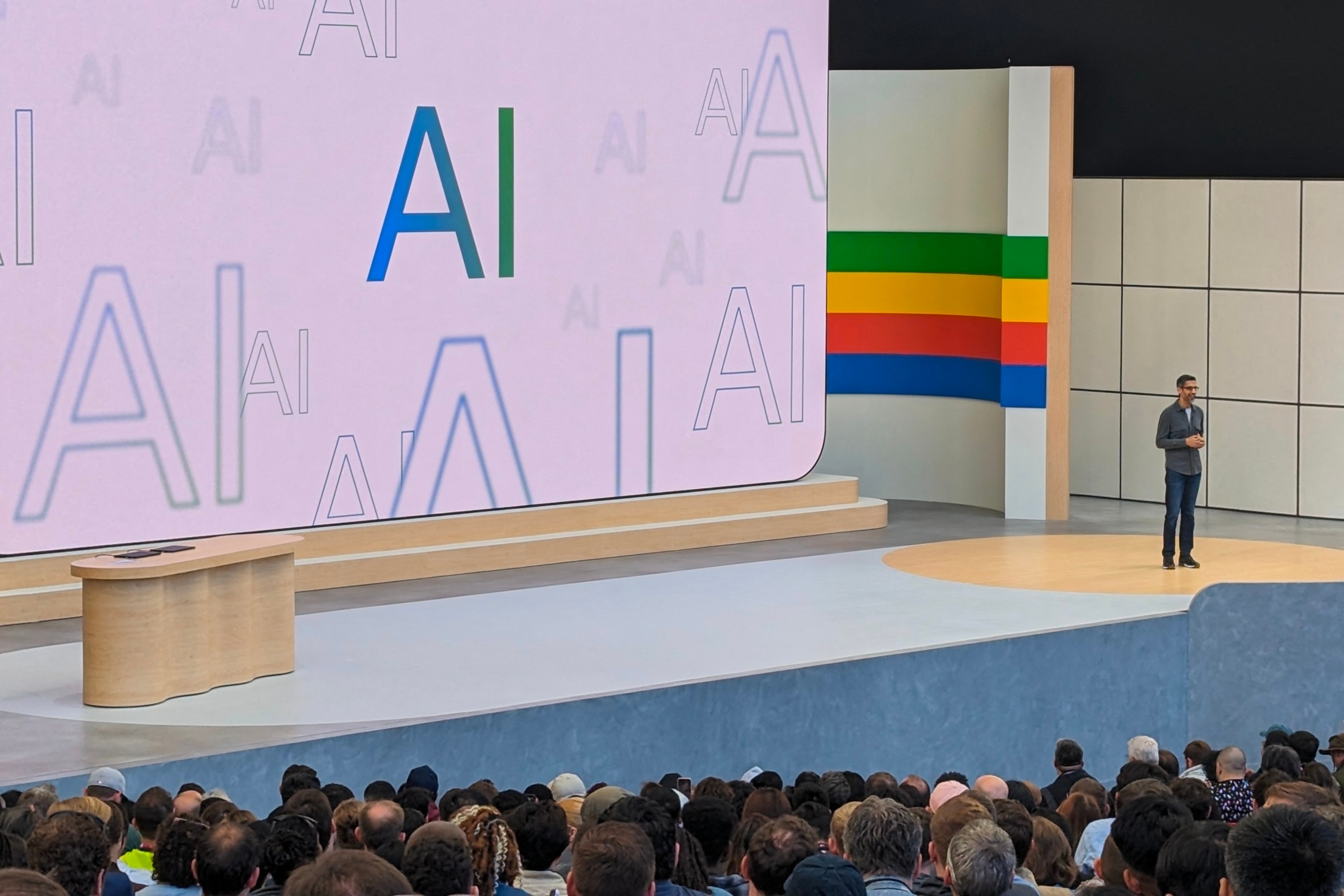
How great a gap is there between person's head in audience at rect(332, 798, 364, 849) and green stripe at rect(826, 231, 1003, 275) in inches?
391

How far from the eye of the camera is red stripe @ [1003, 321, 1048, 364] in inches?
569

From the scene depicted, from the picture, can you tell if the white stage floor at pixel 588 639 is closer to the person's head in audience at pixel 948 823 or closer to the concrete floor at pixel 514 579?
the concrete floor at pixel 514 579

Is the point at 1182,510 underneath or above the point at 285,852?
above

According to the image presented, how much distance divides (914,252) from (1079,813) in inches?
387

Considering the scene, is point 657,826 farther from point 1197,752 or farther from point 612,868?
point 1197,752

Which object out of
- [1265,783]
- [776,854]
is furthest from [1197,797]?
[776,854]

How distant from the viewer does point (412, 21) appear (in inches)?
470

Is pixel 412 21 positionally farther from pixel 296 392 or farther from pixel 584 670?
pixel 584 670

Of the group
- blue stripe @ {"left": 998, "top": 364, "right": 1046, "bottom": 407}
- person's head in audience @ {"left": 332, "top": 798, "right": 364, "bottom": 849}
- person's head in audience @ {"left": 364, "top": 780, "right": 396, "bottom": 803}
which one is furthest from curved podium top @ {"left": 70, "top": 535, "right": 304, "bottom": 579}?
blue stripe @ {"left": 998, "top": 364, "right": 1046, "bottom": 407}

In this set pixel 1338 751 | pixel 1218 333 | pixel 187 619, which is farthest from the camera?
pixel 1218 333

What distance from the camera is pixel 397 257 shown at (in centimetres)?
1191

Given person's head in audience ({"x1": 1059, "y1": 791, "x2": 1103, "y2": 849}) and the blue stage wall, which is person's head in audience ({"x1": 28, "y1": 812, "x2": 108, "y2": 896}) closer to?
person's head in audience ({"x1": 1059, "y1": 791, "x2": 1103, "y2": 849})

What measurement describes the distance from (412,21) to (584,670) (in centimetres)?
436

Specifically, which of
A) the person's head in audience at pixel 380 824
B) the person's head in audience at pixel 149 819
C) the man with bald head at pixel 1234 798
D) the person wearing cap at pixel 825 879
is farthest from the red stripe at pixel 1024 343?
the person wearing cap at pixel 825 879
